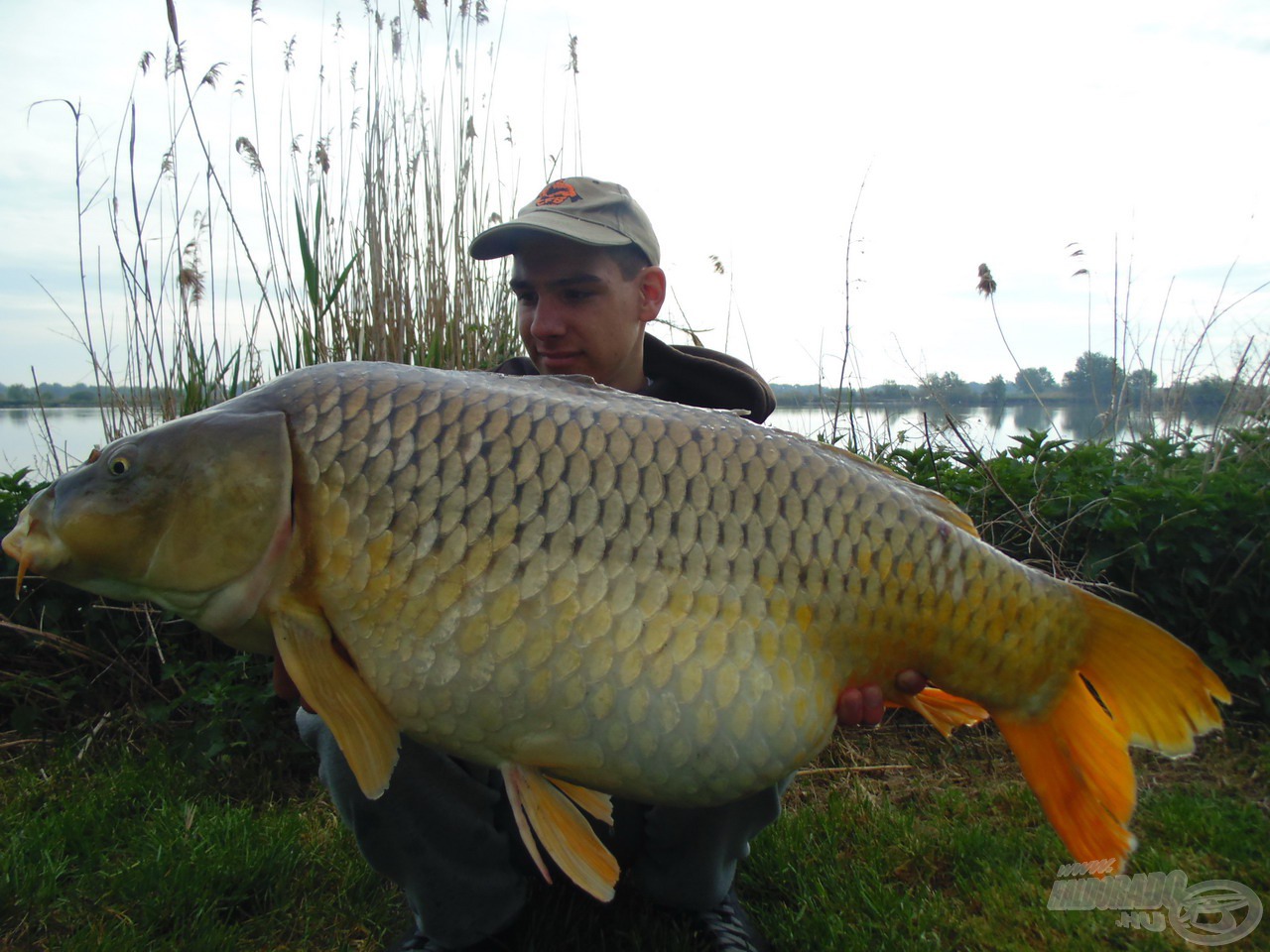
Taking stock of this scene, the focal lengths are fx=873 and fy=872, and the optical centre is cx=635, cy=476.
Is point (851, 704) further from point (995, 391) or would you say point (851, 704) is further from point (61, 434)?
point (995, 391)

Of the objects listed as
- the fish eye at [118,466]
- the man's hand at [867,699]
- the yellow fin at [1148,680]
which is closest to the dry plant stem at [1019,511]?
the yellow fin at [1148,680]

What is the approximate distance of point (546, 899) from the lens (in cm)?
153

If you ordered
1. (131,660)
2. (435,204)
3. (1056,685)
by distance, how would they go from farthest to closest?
1. (435,204)
2. (131,660)
3. (1056,685)

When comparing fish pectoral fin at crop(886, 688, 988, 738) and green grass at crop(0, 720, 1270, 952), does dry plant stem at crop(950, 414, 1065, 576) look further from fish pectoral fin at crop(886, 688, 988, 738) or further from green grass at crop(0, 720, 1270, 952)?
fish pectoral fin at crop(886, 688, 988, 738)

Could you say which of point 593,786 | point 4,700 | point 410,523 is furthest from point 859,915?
point 4,700

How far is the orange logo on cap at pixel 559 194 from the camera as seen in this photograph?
5.94 ft

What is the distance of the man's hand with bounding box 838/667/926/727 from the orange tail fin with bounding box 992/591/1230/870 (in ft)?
0.41

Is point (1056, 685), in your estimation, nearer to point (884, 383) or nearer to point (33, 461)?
point (884, 383)

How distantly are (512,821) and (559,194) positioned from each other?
4.02 ft

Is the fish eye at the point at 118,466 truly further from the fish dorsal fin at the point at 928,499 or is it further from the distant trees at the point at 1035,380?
the distant trees at the point at 1035,380

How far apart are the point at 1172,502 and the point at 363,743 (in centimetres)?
224

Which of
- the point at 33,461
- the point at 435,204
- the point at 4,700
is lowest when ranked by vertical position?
the point at 4,700

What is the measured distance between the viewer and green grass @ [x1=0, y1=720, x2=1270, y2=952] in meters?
1.43

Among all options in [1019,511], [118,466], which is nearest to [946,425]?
[1019,511]
